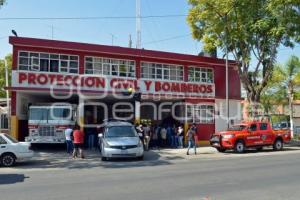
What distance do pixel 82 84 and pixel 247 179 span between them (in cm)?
1629

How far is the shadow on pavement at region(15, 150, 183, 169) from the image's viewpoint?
18.5 m

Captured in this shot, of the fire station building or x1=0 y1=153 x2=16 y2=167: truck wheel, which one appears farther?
the fire station building

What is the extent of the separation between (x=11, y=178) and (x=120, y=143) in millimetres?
6869

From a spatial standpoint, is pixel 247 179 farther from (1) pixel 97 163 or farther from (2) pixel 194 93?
(2) pixel 194 93

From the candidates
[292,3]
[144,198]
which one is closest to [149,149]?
[292,3]

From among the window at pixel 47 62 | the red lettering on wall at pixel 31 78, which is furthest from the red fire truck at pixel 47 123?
the window at pixel 47 62

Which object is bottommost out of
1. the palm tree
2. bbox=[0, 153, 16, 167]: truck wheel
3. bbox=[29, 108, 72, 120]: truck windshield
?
bbox=[0, 153, 16, 167]: truck wheel

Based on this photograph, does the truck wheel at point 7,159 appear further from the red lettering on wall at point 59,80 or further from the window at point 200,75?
the window at point 200,75

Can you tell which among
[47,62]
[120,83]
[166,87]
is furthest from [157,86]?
[47,62]

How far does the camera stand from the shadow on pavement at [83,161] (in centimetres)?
1845

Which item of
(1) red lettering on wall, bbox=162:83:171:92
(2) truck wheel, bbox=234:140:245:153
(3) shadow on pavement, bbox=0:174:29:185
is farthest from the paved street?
(1) red lettering on wall, bbox=162:83:171:92

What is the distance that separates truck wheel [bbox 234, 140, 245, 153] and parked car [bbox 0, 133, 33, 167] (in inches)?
491

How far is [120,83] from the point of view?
93.0 ft

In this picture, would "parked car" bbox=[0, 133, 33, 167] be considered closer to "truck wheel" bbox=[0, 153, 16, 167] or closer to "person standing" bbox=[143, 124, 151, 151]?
"truck wheel" bbox=[0, 153, 16, 167]
